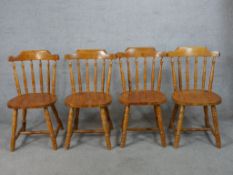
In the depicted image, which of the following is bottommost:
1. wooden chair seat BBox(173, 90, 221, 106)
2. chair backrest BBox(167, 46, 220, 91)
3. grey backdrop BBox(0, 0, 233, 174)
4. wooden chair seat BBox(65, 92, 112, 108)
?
wooden chair seat BBox(173, 90, 221, 106)

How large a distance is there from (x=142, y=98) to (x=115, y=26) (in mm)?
887

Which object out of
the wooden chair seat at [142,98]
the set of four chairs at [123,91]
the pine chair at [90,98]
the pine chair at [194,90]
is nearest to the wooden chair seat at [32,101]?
the set of four chairs at [123,91]

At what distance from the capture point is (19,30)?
117 inches

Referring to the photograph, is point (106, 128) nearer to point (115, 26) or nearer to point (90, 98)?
point (90, 98)

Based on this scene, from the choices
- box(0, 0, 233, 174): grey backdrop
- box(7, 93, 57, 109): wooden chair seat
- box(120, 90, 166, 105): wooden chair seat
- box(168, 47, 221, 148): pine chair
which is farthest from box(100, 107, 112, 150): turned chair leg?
box(0, 0, 233, 174): grey backdrop

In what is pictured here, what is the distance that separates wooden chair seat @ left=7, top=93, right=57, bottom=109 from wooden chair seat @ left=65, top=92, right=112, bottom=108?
0.57ft

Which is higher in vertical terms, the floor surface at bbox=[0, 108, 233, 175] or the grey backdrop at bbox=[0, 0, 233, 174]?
the grey backdrop at bbox=[0, 0, 233, 174]

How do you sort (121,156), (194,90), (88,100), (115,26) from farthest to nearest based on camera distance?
(115,26) < (194,90) < (88,100) < (121,156)

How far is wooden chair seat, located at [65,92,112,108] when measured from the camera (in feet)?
7.85

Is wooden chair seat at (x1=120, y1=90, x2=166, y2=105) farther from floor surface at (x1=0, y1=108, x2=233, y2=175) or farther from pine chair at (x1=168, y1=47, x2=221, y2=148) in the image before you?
floor surface at (x1=0, y1=108, x2=233, y2=175)

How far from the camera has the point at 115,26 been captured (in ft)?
9.61

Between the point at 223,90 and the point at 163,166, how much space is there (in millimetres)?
1328

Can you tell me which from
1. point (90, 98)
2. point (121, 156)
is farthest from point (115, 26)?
point (121, 156)

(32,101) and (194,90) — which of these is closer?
(32,101)
